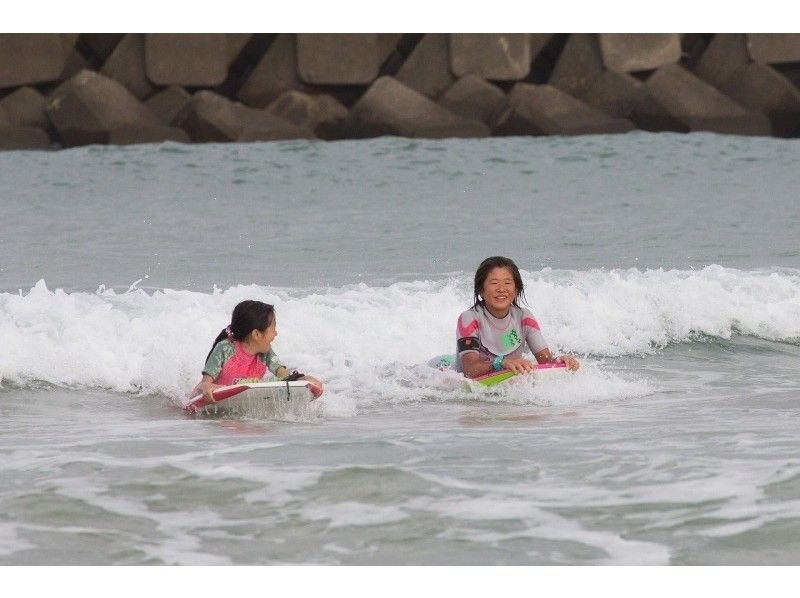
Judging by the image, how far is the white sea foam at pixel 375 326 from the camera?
901 centimetres

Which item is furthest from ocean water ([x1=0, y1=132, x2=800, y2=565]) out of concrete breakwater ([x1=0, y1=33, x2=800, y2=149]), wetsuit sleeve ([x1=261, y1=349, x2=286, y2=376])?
concrete breakwater ([x1=0, y1=33, x2=800, y2=149])

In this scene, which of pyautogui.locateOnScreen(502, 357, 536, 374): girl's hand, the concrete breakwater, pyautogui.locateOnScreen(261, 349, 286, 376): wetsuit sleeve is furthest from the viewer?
the concrete breakwater

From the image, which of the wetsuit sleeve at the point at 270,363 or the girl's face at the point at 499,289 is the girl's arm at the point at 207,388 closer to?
the wetsuit sleeve at the point at 270,363

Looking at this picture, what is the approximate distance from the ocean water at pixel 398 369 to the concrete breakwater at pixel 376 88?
3050 millimetres

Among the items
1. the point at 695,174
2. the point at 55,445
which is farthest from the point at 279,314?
the point at 695,174

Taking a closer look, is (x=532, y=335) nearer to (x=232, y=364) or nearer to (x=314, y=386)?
(x=314, y=386)

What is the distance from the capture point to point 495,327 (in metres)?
8.69

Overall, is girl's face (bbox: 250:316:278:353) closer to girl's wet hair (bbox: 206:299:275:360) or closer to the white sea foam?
girl's wet hair (bbox: 206:299:275:360)

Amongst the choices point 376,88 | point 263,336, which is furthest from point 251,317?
point 376,88

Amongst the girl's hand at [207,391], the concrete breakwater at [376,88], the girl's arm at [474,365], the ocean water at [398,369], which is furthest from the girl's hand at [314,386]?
the concrete breakwater at [376,88]

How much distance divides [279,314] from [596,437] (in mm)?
4223

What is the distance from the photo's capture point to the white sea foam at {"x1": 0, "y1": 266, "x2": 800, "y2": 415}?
9.01 meters

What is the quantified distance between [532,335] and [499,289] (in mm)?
385

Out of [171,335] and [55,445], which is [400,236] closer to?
[171,335]
